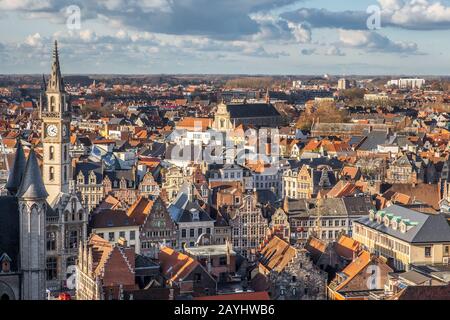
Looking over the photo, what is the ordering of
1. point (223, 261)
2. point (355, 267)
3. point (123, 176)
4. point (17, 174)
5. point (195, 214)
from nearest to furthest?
point (355, 267), point (17, 174), point (223, 261), point (195, 214), point (123, 176)

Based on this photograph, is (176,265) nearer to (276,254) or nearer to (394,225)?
(276,254)

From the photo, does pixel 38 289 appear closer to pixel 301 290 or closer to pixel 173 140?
pixel 301 290

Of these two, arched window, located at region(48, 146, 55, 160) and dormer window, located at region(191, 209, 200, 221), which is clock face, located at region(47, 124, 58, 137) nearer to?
arched window, located at region(48, 146, 55, 160)

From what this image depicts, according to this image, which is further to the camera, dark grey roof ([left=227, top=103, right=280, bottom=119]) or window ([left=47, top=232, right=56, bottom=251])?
dark grey roof ([left=227, top=103, right=280, bottom=119])

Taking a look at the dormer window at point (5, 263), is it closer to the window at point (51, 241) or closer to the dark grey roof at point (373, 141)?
the window at point (51, 241)

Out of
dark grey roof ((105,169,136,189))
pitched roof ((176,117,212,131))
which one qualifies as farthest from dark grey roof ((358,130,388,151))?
dark grey roof ((105,169,136,189))

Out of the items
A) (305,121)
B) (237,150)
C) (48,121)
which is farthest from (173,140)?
(48,121)

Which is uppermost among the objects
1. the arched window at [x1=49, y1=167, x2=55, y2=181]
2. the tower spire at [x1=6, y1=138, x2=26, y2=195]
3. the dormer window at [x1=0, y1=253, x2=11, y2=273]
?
the tower spire at [x1=6, y1=138, x2=26, y2=195]

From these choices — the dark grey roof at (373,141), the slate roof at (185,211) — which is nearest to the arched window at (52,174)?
the slate roof at (185,211)

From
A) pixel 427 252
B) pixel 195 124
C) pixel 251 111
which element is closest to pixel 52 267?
pixel 427 252
